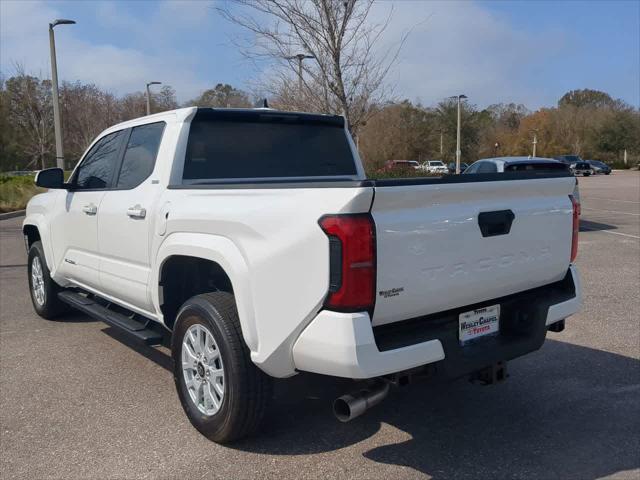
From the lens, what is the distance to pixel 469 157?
68.6m

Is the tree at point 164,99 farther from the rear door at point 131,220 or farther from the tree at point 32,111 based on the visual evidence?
the rear door at point 131,220

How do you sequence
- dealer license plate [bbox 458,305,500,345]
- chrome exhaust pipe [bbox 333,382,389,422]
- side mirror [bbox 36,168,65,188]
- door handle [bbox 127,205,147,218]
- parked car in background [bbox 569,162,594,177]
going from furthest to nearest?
parked car in background [bbox 569,162,594,177] → side mirror [bbox 36,168,65,188] → door handle [bbox 127,205,147,218] → dealer license plate [bbox 458,305,500,345] → chrome exhaust pipe [bbox 333,382,389,422]

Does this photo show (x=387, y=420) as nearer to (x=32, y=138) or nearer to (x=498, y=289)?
(x=498, y=289)

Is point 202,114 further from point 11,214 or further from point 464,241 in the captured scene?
point 11,214

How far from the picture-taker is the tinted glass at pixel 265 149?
4.44m

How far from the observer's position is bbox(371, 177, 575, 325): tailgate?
9.63 feet

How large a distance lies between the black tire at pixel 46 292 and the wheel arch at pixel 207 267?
8.64ft

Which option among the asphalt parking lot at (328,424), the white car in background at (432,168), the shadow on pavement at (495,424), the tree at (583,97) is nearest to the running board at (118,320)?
the asphalt parking lot at (328,424)

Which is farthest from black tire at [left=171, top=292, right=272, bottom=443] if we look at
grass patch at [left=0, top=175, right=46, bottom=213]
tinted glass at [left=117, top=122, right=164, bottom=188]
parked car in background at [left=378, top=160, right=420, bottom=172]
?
grass patch at [left=0, top=175, right=46, bottom=213]

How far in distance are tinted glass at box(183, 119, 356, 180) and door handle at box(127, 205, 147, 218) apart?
0.37 meters

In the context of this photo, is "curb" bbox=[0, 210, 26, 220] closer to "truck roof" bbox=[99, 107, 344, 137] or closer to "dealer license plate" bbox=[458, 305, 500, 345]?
"truck roof" bbox=[99, 107, 344, 137]

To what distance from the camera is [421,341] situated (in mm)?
3072

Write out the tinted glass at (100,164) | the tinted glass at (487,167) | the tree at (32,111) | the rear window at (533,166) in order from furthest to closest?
the tree at (32,111) → the tinted glass at (487,167) → the rear window at (533,166) → the tinted glass at (100,164)

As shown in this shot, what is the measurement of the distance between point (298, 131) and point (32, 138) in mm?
37011
